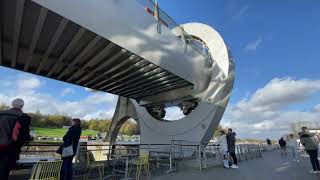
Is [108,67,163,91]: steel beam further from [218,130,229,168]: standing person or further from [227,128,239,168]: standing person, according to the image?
[227,128,239,168]: standing person

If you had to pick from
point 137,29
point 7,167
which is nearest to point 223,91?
point 137,29

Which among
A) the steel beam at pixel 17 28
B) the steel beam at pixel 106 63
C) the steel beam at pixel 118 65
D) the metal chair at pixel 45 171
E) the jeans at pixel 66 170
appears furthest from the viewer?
the steel beam at pixel 118 65

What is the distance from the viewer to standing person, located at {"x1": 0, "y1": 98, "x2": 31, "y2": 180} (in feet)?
14.1

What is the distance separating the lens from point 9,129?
14.5ft

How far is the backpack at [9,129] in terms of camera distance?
430 cm

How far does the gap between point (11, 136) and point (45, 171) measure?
34.4 inches

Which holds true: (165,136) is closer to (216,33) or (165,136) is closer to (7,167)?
(216,33)

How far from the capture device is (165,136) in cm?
2048

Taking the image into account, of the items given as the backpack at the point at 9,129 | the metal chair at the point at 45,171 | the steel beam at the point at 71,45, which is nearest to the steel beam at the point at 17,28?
the steel beam at the point at 71,45

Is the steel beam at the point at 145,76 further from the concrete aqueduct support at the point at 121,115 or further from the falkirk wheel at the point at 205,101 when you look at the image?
the concrete aqueduct support at the point at 121,115

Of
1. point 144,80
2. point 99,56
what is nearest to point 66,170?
point 99,56

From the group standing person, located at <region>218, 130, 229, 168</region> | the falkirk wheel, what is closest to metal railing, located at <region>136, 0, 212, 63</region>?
the falkirk wheel

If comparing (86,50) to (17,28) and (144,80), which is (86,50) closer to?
(17,28)

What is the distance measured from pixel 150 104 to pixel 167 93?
2226 mm
